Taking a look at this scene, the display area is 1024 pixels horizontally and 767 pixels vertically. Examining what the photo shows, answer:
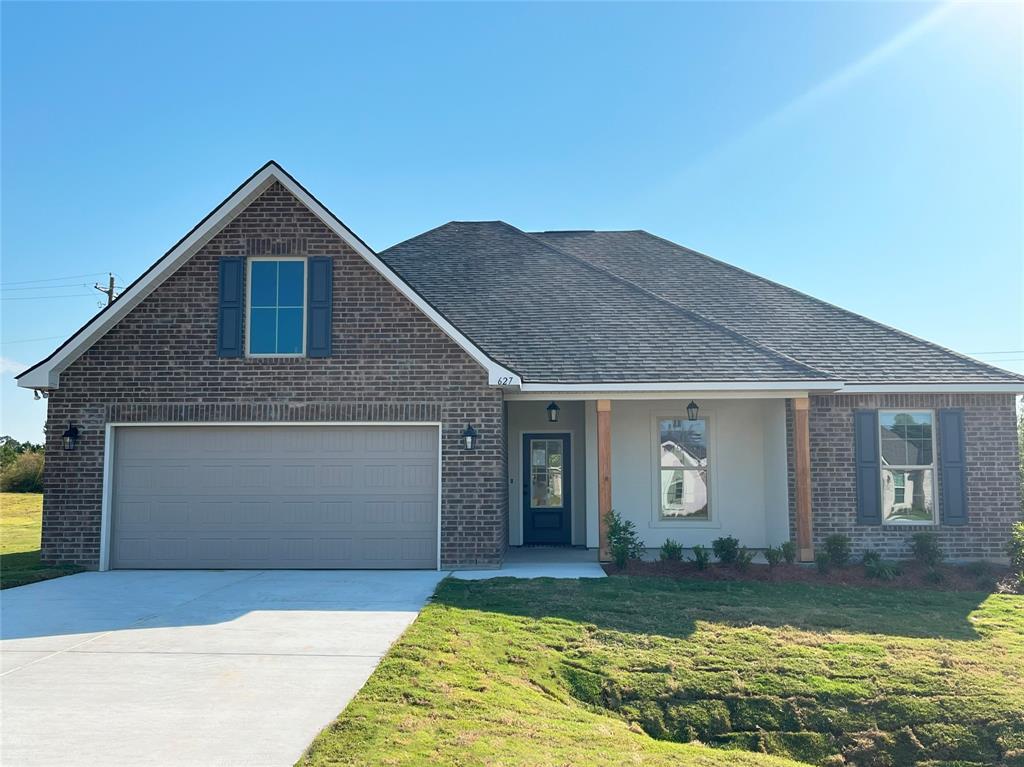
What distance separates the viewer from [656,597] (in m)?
9.10

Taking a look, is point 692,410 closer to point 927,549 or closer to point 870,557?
point 870,557

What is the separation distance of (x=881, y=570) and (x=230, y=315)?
10272 millimetres

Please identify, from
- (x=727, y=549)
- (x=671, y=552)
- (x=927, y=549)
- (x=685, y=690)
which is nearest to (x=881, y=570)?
(x=927, y=549)

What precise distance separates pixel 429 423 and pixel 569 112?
24.9 feet

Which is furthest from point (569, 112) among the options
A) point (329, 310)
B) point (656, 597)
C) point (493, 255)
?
point (656, 597)

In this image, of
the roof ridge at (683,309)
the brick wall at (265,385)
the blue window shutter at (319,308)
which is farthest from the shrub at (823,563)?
the blue window shutter at (319,308)

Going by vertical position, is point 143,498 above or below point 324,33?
below

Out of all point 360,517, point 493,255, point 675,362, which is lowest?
point 360,517

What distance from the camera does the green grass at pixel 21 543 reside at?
10.5 meters

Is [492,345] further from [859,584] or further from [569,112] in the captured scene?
[859,584]

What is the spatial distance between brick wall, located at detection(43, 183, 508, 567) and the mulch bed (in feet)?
7.79

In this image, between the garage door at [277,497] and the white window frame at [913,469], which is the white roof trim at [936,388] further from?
the garage door at [277,497]

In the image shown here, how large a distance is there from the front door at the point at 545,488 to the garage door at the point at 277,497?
309cm

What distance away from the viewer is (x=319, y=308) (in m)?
11.3
